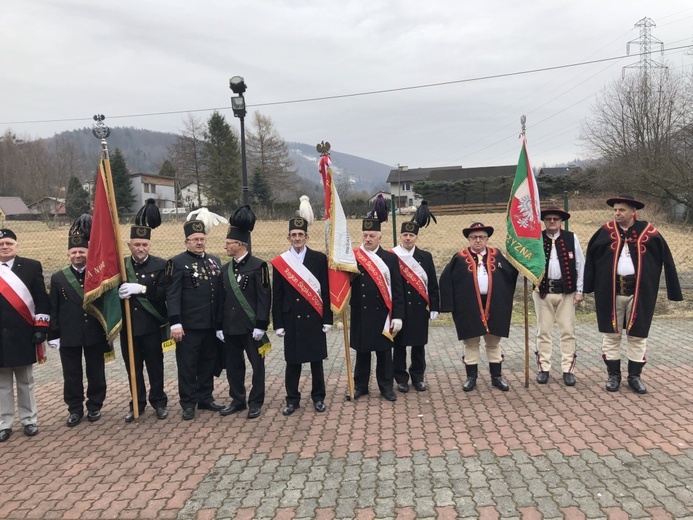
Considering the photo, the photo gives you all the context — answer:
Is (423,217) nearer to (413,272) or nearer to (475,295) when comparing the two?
(413,272)

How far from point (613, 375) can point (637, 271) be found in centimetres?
120

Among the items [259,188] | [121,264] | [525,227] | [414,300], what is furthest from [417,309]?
[259,188]

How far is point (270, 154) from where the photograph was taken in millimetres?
49594

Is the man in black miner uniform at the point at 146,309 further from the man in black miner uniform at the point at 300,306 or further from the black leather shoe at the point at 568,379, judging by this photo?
the black leather shoe at the point at 568,379

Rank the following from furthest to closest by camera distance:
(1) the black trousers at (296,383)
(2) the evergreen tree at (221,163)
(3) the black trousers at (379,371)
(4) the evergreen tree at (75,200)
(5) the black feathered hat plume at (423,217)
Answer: (2) the evergreen tree at (221,163) < (4) the evergreen tree at (75,200) < (5) the black feathered hat plume at (423,217) < (3) the black trousers at (379,371) < (1) the black trousers at (296,383)

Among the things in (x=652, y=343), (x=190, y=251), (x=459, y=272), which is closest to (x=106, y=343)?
(x=190, y=251)

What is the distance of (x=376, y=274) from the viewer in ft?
17.6

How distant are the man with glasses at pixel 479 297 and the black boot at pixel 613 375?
1112mm

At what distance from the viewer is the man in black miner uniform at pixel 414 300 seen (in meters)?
5.57

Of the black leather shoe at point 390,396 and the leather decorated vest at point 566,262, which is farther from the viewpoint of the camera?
the leather decorated vest at point 566,262

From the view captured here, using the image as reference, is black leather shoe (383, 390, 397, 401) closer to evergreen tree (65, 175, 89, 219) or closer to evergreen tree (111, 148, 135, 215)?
evergreen tree (65, 175, 89, 219)

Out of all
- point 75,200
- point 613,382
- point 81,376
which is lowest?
point 613,382

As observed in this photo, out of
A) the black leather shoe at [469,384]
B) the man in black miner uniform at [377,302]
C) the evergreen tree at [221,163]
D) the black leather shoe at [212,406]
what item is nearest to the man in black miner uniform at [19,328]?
the black leather shoe at [212,406]

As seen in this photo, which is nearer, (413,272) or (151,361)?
(151,361)
